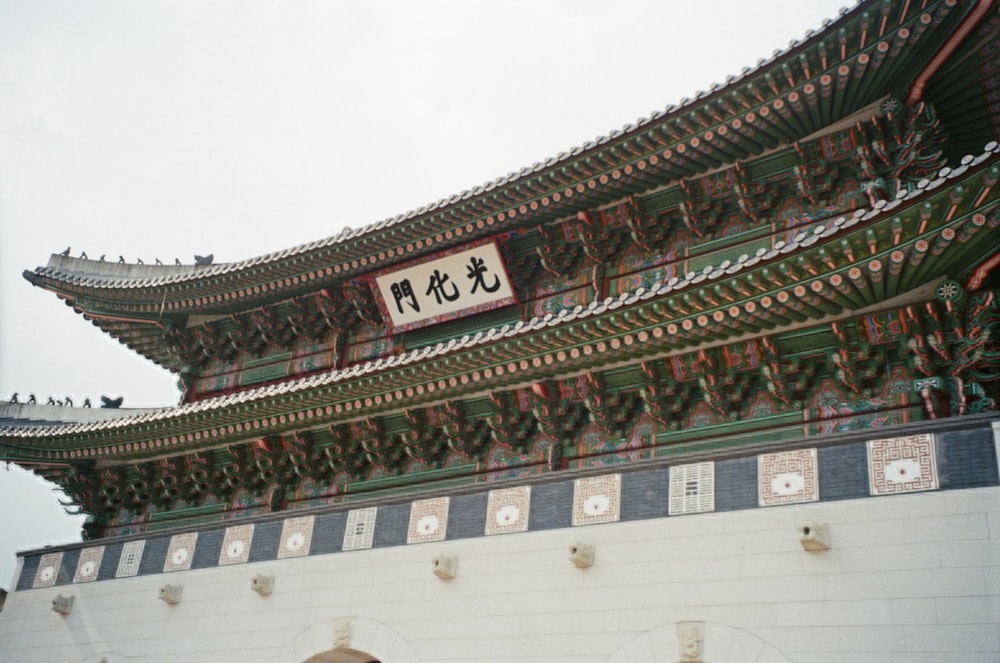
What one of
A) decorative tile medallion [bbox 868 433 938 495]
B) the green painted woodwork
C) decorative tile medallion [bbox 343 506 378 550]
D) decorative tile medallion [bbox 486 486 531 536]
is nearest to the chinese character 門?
the green painted woodwork

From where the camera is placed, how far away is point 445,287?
43.5 feet

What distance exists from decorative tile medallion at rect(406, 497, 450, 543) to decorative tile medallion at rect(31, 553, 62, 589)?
21.4 ft

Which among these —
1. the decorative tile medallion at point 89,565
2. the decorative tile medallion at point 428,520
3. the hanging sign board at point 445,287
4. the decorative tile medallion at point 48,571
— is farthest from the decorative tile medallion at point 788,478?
the decorative tile medallion at point 48,571

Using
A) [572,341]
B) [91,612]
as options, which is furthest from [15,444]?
[572,341]

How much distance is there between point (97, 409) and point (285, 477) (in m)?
6.77

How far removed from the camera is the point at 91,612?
12852 mm

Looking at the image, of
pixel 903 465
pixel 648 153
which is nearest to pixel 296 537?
pixel 648 153

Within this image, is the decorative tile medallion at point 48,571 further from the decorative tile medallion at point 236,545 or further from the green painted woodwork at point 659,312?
the decorative tile medallion at point 236,545

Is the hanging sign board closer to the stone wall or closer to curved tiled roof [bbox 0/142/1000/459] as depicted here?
curved tiled roof [bbox 0/142/1000/459]

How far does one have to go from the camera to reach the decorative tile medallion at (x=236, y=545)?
11875 mm

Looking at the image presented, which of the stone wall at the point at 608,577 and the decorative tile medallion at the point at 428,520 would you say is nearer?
the stone wall at the point at 608,577

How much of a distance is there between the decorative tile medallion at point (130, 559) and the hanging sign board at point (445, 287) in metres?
4.77

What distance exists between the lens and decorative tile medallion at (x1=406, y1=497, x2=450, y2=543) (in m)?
10.4

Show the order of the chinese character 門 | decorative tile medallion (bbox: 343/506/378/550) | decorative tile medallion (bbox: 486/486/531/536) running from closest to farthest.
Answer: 1. decorative tile medallion (bbox: 486/486/531/536)
2. decorative tile medallion (bbox: 343/506/378/550)
3. the chinese character 門
